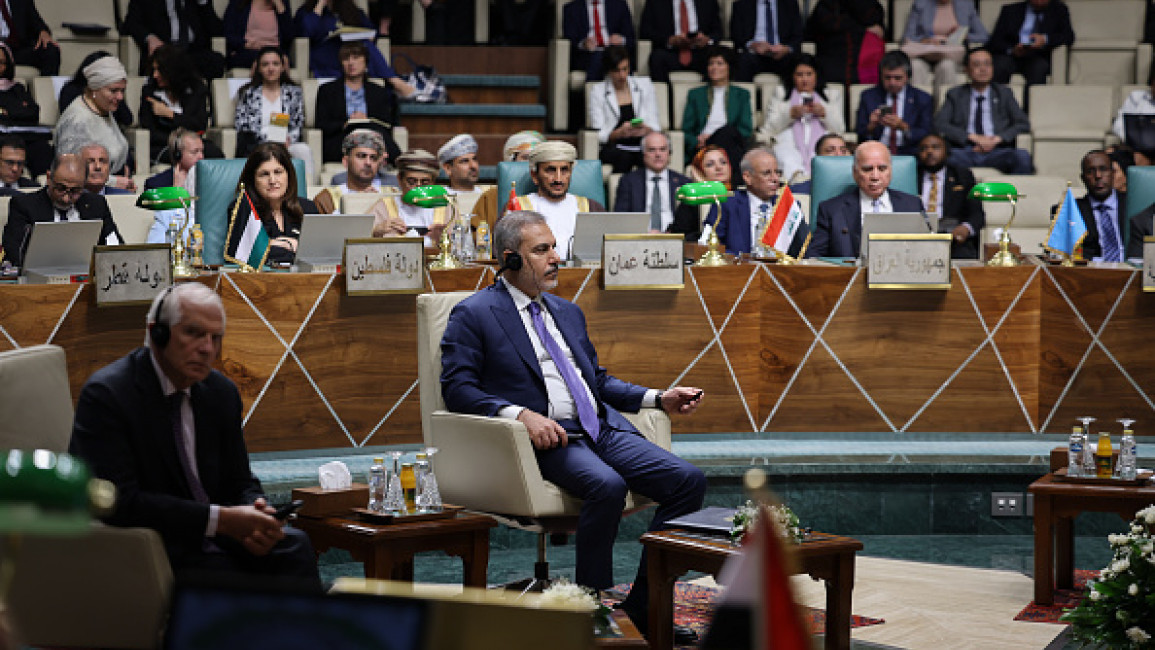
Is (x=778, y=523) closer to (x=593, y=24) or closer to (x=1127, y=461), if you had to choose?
(x=1127, y=461)

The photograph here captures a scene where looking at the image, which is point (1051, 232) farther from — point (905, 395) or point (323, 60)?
point (323, 60)

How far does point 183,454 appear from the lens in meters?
3.12

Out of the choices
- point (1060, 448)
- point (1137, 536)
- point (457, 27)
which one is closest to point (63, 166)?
point (1060, 448)

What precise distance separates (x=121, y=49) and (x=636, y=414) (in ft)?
20.5

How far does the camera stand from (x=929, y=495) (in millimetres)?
5535

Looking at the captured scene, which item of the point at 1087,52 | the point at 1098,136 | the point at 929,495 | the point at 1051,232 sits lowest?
the point at 929,495

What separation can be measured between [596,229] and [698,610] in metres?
1.86

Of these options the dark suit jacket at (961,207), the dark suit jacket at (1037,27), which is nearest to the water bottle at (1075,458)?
the dark suit jacket at (961,207)

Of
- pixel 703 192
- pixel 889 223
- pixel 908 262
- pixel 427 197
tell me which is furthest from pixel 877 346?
pixel 427 197

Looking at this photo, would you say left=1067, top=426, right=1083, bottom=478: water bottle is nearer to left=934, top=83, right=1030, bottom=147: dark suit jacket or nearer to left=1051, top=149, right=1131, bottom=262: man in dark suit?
left=1051, top=149, right=1131, bottom=262: man in dark suit

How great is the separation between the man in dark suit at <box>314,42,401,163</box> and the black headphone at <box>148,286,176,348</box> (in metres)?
5.89

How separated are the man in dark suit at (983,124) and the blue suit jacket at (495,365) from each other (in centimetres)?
600

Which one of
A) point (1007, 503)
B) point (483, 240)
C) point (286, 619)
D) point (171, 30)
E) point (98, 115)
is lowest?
point (1007, 503)

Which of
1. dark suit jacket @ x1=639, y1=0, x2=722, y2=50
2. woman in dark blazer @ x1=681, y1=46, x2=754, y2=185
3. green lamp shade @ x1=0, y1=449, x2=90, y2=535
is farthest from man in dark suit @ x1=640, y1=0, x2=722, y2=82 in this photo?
green lamp shade @ x1=0, y1=449, x2=90, y2=535
